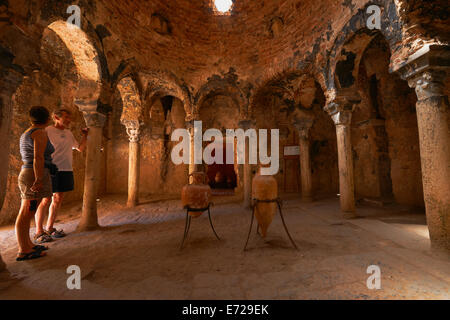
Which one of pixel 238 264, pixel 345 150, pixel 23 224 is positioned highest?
pixel 345 150

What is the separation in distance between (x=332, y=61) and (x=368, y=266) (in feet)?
15.4

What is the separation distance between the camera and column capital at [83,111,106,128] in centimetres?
453

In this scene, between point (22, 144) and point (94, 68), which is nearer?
point (22, 144)

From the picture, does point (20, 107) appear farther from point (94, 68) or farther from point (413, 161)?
point (413, 161)

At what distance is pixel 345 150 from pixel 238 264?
4.13 meters

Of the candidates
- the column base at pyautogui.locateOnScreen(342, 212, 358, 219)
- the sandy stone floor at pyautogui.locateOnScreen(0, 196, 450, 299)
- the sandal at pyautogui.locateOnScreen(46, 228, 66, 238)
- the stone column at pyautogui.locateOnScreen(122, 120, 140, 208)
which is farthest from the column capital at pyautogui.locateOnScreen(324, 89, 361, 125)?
the sandal at pyautogui.locateOnScreen(46, 228, 66, 238)

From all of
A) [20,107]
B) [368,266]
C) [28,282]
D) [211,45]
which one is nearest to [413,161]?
[368,266]

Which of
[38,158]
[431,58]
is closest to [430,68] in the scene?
[431,58]

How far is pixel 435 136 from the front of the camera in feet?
8.89

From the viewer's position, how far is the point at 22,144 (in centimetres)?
280

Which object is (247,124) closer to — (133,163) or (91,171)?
(133,163)

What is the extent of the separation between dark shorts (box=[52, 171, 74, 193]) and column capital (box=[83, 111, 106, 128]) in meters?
1.27

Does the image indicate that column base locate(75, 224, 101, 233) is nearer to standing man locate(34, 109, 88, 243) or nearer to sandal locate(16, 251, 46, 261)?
standing man locate(34, 109, 88, 243)

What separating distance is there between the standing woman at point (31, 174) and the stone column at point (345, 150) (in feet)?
19.5
